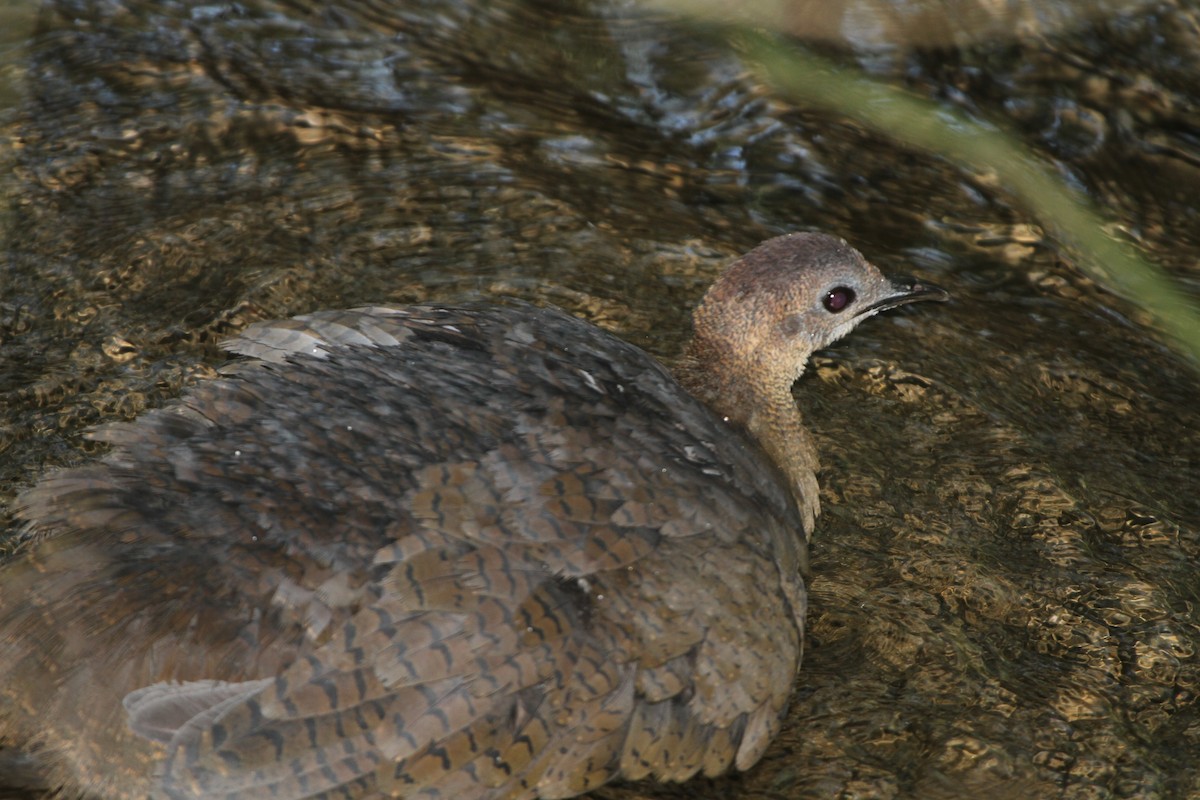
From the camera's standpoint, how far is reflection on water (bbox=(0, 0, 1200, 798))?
4297mm

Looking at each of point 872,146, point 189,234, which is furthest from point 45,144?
point 872,146

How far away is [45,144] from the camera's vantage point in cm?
611

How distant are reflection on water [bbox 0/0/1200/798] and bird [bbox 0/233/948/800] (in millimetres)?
439

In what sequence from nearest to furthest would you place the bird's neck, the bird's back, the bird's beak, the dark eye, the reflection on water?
the bird's back < the reflection on water < the bird's neck < the dark eye < the bird's beak

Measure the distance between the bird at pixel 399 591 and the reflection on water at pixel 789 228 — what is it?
0.44 metres

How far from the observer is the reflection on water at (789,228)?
4297 mm

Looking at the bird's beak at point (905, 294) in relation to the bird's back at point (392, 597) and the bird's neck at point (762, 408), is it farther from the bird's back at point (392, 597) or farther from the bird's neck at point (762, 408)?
the bird's back at point (392, 597)

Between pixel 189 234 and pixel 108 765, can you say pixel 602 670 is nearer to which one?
pixel 108 765

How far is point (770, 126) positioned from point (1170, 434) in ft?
7.71

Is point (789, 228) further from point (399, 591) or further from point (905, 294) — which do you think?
point (399, 591)

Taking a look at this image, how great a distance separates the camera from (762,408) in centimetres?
491

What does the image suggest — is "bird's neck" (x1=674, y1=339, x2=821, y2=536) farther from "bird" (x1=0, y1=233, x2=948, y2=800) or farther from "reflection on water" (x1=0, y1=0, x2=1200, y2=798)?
"bird" (x1=0, y1=233, x2=948, y2=800)

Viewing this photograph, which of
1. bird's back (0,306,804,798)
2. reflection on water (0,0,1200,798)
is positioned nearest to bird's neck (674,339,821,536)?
reflection on water (0,0,1200,798)

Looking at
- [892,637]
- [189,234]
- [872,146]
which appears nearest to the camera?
[892,637]
